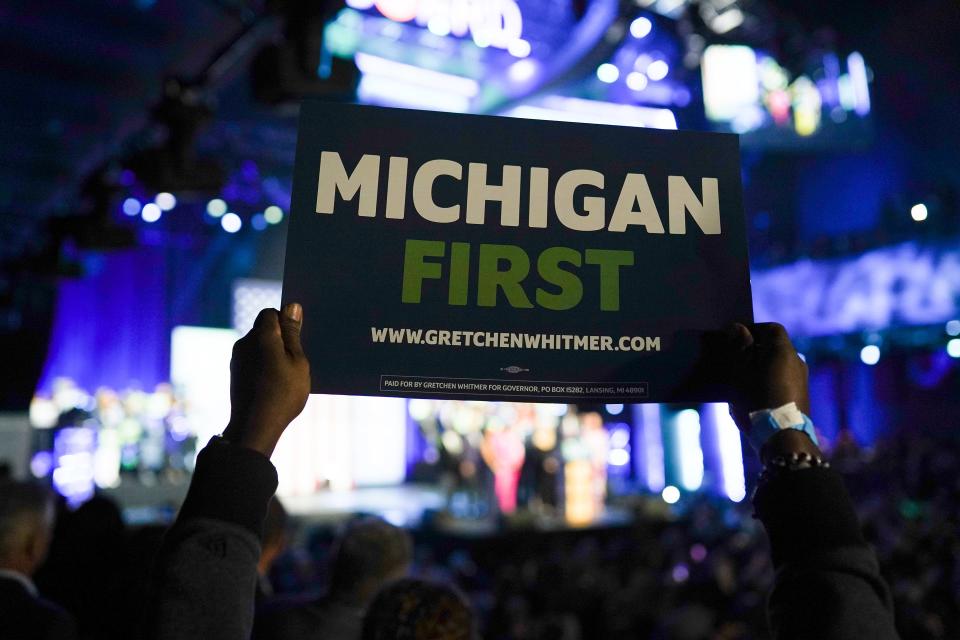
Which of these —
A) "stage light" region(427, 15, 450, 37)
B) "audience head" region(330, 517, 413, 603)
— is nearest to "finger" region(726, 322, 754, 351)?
"audience head" region(330, 517, 413, 603)

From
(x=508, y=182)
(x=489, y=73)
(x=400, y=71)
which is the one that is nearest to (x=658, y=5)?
(x=489, y=73)

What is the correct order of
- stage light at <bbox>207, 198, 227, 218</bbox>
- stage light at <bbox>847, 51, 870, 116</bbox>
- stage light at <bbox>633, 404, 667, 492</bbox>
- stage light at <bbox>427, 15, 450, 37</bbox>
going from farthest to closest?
stage light at <bbox>633, 404, 667, 492</bbox> < stage light at <bbox>207, 198, 227, 218</bbox> < stage light at <bbox>847, 51, 870, 116</bbox> < stage light at <bbox>427, 15, 450, 37</bbox>

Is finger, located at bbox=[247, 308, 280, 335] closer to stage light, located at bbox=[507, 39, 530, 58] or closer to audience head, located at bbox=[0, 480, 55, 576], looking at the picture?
audience head, located at bbox=[0, 480, 55, 576]

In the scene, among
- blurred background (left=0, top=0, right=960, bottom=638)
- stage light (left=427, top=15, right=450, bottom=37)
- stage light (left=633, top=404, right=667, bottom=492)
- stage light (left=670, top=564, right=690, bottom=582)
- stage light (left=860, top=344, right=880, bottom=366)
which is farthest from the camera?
stage light (left=633, top=404, right=667, bottom=492)

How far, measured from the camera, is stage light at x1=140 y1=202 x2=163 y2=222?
40.8ft

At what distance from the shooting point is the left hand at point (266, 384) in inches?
36.1

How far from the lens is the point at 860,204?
42.4 ft

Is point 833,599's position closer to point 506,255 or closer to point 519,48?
point 506,255

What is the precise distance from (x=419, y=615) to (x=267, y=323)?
545 millimetres

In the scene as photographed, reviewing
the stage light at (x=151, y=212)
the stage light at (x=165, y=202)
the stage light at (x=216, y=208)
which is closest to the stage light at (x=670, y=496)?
the stage light at (x=216, y=208)

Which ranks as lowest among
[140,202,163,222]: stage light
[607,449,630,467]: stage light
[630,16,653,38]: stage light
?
[607,449,630,467]: stage light

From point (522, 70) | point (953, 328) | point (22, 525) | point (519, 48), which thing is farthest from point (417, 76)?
point (953, 328)

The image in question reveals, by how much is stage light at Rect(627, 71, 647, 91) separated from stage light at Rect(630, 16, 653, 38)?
2.50 ft

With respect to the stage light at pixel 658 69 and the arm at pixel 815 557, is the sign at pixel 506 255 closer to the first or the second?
the arm at pixel 815 557
